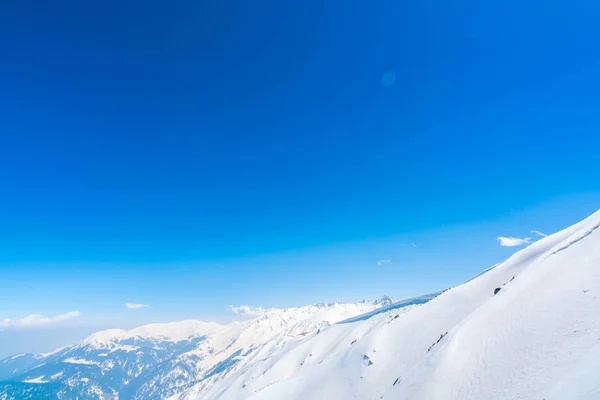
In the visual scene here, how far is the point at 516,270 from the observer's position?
7469cm

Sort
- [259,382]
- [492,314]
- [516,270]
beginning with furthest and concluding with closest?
1. [259,382]
2. [516,270]
3. [492,314]

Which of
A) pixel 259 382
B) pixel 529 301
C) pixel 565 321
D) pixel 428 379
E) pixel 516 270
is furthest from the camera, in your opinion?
pixel 259 382

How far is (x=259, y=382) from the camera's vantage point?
399ft

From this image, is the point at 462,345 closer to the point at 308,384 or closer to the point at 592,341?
the point at 592,341

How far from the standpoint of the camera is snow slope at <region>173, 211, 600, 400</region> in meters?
28.4

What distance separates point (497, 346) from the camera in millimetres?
38469

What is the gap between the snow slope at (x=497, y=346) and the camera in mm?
28359

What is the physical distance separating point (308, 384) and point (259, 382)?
2079 inches

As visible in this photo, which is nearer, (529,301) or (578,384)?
(578,384)

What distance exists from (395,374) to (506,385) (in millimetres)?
30898

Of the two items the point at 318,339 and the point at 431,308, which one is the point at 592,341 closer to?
the point at 431,308

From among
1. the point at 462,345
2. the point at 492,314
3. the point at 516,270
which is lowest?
the point at 462,345

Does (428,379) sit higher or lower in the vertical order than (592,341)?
lower

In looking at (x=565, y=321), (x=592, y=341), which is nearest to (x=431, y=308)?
(x=565, y=321)
